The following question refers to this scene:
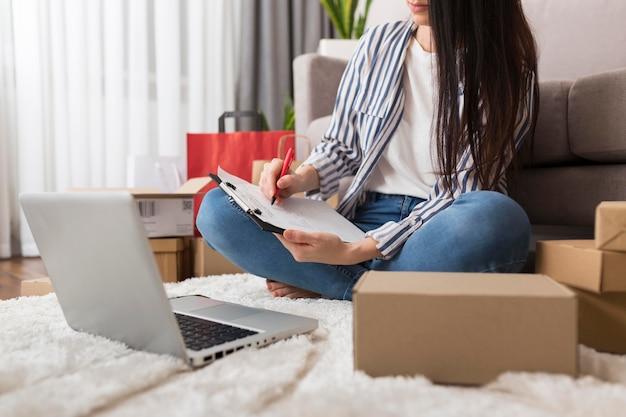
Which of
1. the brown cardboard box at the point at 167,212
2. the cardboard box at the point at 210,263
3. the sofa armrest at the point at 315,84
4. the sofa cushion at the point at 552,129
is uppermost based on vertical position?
the sofa armrest at the point at 315,84

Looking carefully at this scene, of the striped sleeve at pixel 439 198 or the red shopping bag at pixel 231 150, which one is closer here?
the striped sleeve at pixel 439 198

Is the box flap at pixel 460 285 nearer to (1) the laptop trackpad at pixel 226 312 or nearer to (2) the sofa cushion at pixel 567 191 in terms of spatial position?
(1) the laptop trackpad at pixel 226 312

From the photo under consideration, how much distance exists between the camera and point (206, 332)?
0.75 metres

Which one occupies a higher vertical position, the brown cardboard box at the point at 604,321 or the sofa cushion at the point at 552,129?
the sofa cushion at the point at 552,129

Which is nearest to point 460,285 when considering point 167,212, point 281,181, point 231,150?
point 281,181

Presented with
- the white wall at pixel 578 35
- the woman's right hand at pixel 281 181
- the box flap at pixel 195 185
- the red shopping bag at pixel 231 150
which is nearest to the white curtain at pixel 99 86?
the red shopping bag at pixel 231 150

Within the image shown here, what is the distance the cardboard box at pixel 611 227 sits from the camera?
710 mm

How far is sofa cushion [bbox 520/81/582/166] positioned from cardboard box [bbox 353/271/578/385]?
66cm

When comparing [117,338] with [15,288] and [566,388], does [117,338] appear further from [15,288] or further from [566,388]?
[15,288]

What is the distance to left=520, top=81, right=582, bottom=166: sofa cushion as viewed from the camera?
120cm

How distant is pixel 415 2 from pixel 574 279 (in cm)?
55

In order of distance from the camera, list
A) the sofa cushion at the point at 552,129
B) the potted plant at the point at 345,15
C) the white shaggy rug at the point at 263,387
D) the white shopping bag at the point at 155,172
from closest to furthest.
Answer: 1. the white shaggy rug at the point at 263,387
2. the sofa cushion at the point at 552,129
3. the white shopping bag at the point at 155,172
4. the potted plant at the point at 345,15

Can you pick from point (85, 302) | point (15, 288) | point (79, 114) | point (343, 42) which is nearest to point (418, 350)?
point (85, 302)

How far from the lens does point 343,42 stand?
2314 mm
